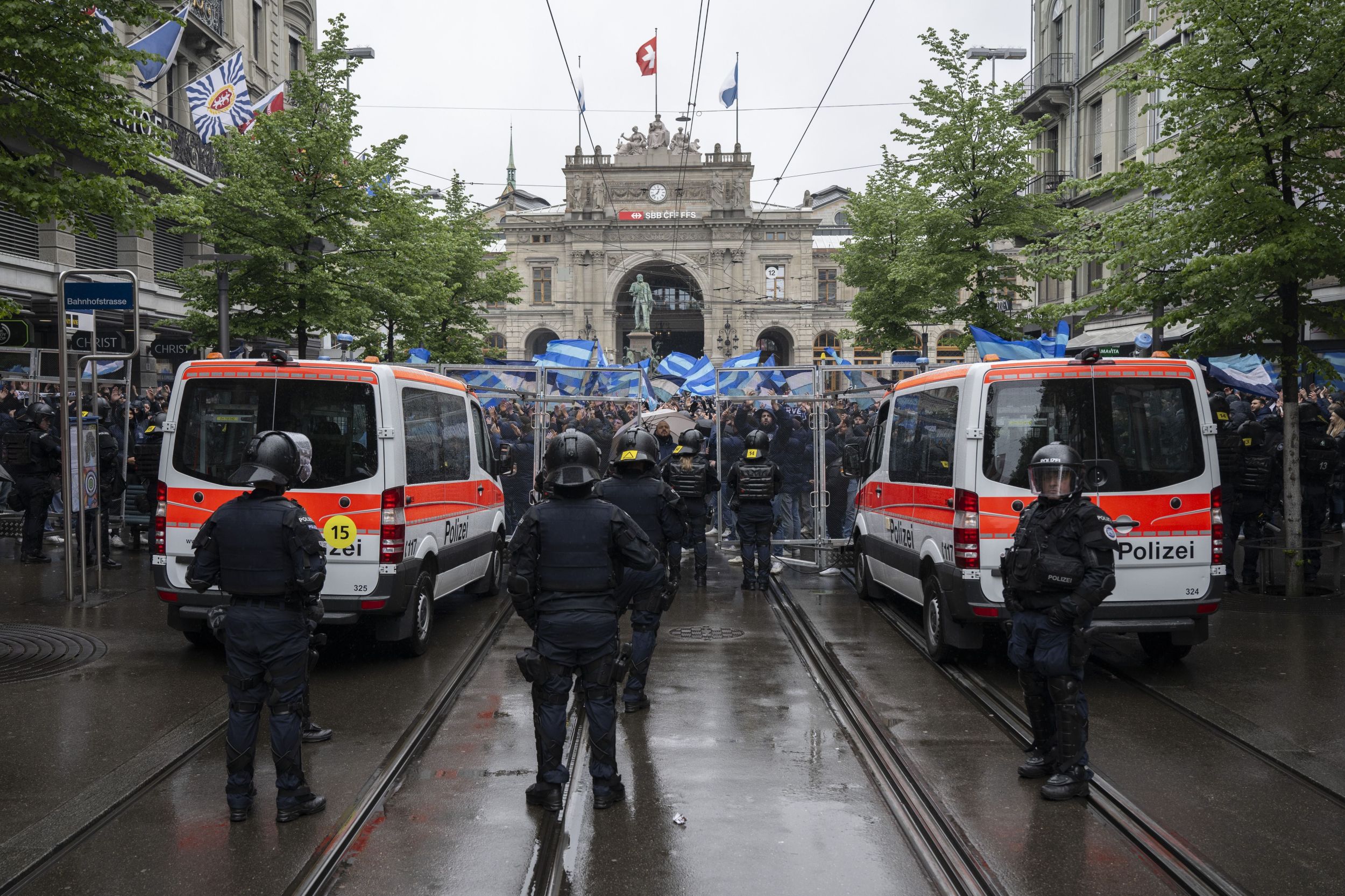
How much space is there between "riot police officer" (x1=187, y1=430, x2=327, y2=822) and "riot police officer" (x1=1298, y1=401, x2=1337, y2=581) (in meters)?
10.6

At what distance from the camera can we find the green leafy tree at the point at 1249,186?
10.7 metres

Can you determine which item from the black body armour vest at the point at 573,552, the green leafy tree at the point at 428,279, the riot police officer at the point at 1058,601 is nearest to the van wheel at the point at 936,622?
the riot police officer at the point at 1058,601

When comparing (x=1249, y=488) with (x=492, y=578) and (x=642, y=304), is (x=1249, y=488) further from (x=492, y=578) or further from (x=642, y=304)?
(x=642, y=304)

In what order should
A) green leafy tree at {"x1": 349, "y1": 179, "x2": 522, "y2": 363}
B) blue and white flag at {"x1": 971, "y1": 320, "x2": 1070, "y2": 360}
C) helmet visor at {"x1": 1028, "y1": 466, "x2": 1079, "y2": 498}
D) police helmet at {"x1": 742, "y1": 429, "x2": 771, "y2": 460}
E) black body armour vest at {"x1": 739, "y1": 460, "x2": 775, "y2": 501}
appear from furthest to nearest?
green leafy tree at {"x1": 349, "y1": 179, "x2": 522, "y2": 363} < blue and white flag at {"x1": 971, "y1": 320, "x2": 1070, "y2": 360} < police helmet at {"x1": 742, "y1": 429, "x2": 771, "y2": 460} < black body armour vest at {"x1": 739, "y1": 460, "x2": 775, "y2": 501} < helmet visor at {"x1": 1028, "y1": 466, "x2": 1079, "y2": 498}

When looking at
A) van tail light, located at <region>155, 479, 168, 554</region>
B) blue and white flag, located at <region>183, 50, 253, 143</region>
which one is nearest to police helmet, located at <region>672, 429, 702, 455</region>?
van tail light, located at <region>155, 479, 168, 554</region>

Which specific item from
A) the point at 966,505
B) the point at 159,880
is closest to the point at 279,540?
→ the point at 159,880

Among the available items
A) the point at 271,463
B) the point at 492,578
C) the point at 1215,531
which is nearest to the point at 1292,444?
the point at 1215,531

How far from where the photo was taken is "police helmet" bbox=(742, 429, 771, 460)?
12.5m

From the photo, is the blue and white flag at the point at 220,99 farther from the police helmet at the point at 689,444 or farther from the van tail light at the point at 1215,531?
the van tail light at the point at 1215,531

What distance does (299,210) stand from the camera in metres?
16.6

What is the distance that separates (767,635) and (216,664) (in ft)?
14.7

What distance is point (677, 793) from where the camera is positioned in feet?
18.6

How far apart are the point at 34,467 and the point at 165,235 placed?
16566mm

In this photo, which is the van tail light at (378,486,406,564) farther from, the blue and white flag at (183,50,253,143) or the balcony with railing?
the balcony with railing
